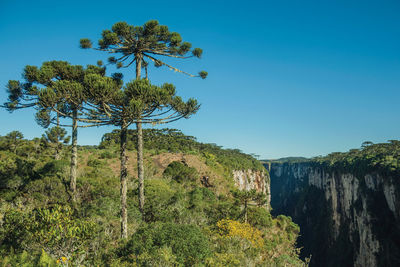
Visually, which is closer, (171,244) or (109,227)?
(171,244)

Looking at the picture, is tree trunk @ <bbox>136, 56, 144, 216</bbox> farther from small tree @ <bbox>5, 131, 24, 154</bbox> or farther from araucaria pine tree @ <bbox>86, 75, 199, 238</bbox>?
small tree @ <bbox>5, 131, 24, 154</bbox>

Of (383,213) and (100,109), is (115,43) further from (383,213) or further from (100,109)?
(383,213)

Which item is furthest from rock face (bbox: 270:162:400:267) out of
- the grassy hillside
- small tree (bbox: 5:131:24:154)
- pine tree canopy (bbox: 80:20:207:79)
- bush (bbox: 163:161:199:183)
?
small tree (bbox: 5:131:24:154)

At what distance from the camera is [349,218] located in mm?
71000

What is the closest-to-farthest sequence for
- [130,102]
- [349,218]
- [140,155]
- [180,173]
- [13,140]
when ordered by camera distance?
[130,102] → [140,155] → [180,173] → [13,140] → [349,218]

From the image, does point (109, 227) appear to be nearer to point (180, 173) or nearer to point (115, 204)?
point (115, 204)

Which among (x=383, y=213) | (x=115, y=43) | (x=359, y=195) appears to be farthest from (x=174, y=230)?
(x=359, y=195)

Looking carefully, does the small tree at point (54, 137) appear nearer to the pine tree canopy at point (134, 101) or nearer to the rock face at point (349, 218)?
the pine tree canopy at point (134, 101)

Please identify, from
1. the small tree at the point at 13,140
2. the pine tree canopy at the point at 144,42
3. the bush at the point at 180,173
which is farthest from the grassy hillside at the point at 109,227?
the small tree at the point at 13,140

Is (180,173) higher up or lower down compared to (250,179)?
higher up

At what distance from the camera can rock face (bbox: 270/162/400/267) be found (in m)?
50.0

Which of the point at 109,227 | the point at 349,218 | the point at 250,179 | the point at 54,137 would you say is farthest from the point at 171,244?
the point at 349,218

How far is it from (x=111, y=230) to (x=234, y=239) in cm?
654

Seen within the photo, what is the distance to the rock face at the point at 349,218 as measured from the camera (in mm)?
50019
